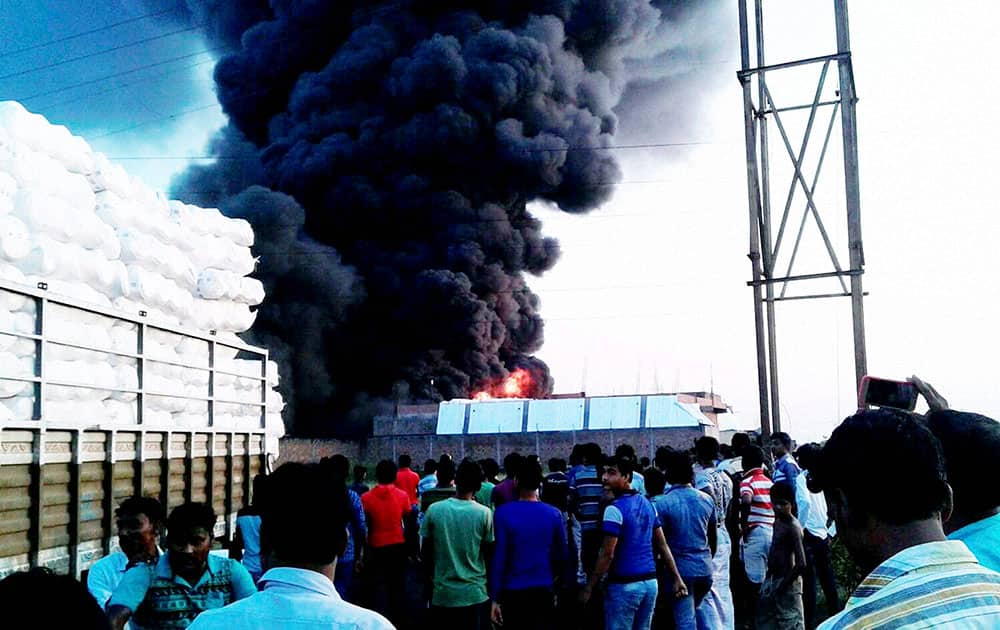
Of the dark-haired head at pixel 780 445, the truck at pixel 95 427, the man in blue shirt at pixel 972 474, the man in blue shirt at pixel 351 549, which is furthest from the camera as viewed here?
the dark-haired head at pixel 780 445

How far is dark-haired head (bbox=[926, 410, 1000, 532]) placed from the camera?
2617 millimetres

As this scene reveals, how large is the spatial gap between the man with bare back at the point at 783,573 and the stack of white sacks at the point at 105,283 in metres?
4.30

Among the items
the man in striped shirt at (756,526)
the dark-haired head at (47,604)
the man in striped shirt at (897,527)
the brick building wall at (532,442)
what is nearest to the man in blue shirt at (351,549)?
the man in striped shirt at (756,526)

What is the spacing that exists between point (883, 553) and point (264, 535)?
4.49 feet

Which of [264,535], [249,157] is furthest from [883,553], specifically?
[249,157]

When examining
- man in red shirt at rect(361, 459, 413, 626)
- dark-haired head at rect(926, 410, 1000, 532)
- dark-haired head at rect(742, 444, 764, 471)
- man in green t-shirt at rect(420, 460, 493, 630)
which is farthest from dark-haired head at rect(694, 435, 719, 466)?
dark-haired head at rect(926, 410, 1000, 532)

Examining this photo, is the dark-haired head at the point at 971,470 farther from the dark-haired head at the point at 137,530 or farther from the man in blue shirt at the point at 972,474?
the dark-haired head at the point at 137,530

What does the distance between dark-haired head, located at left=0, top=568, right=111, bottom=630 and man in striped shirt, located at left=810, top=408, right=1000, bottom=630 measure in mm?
1230

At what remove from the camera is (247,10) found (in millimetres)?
48031

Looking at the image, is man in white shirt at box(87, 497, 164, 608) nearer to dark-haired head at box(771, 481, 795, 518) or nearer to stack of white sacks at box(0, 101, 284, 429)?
stack of white sacks at box(0, 101, 284, 429)

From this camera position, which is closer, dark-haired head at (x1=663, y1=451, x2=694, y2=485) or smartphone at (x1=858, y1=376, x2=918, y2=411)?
smartphone at (x1=858, y1=376, x2=918, y2=411)

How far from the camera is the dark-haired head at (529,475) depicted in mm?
6742

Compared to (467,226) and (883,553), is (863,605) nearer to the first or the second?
(883,553)

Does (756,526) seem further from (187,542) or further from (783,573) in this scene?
(187,542)
